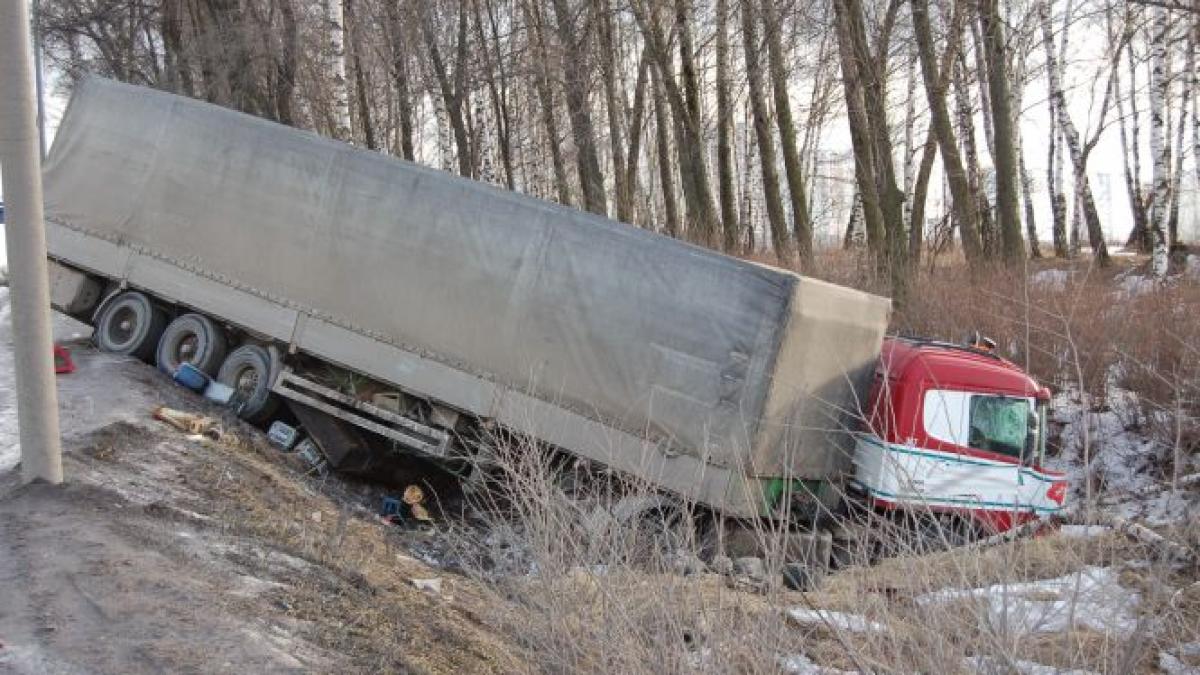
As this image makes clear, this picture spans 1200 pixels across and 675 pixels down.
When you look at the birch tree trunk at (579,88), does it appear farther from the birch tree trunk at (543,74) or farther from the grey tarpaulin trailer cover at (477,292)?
the grey tarpaulin trailer cover at (477,292)

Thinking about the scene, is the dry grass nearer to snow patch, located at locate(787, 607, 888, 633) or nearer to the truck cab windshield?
snow patch, located at locate(787, 607, 888, 633)

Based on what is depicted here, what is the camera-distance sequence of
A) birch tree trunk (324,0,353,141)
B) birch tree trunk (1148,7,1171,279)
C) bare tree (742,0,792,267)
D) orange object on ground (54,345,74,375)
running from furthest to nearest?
bare tree (742,0,792,267) → birch tree trunk (1148,7,1171,279) → birch tree trunk (324,0,353,141) → orange object on ground (54,345,74,375)

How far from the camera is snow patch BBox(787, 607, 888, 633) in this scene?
3.90 m

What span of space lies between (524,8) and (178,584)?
2282cm

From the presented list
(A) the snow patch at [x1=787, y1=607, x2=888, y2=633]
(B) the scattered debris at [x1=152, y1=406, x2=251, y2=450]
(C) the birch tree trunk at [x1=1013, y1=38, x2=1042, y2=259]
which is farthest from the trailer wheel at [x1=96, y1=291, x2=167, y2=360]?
(C) the birch tree trunk at [x1=1013, y1=38, x2=1042, y2=259]

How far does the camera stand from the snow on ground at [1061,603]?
143 inches

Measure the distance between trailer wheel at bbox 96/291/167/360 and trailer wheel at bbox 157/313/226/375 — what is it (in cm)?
16

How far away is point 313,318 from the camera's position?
10148mm

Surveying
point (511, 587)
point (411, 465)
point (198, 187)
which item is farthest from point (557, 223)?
point (511, 587)

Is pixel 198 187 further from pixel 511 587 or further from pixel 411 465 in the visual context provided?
pixel 511 587

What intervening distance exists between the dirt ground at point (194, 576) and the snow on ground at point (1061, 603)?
2341 mm

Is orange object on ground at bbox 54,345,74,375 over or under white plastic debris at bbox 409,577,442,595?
over

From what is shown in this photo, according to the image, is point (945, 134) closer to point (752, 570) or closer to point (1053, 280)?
point (1053, 280)

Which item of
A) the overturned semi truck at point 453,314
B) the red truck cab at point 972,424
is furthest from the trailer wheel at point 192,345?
the red truck cab at point 972,424
